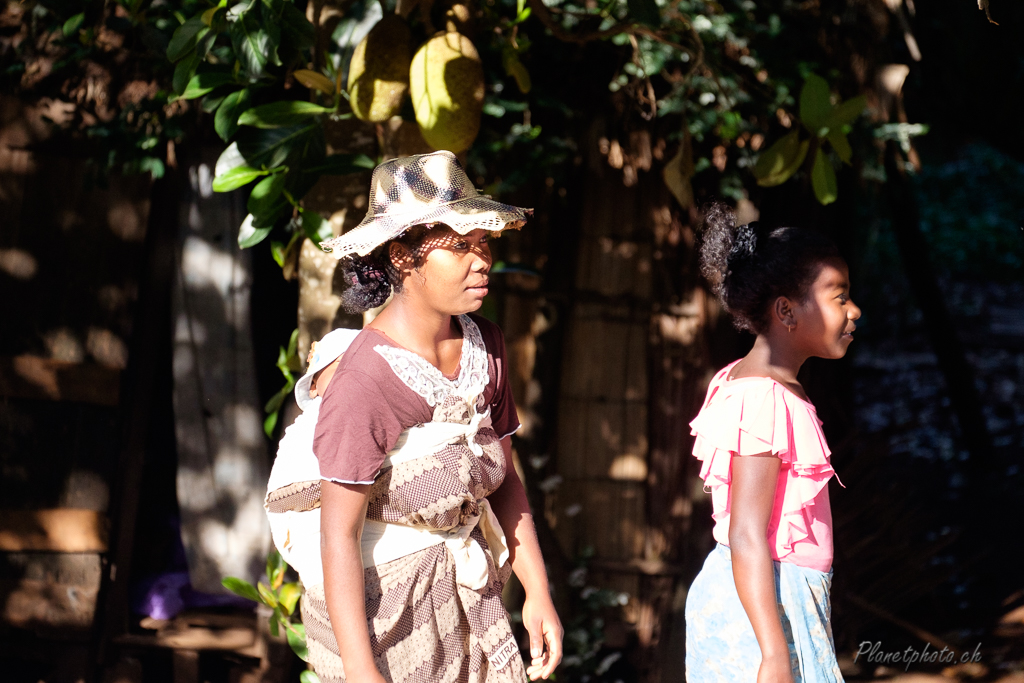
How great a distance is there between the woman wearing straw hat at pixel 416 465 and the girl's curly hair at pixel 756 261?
0.52 m

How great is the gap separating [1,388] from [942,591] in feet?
13.1

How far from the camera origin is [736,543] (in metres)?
1.61

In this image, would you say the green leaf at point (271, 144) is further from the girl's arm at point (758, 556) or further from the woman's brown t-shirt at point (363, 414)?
the girl's arm at point (758, 556)

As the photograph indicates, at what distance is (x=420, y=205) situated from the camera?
1.48 m

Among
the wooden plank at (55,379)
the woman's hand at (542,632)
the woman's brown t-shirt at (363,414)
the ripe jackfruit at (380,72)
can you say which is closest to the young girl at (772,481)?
the woman's hand at (542,632)

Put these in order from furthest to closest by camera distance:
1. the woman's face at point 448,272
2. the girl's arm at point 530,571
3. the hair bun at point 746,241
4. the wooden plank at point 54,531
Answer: the wooden plank at point 54,531 < the hair bun at point 746,241 < the girl's arm at point 530,571 < the woman's face at point 448,272

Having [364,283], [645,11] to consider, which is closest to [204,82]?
[364,283]

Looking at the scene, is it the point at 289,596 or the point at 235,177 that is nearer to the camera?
the point at 235,177

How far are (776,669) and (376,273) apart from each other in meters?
0.93

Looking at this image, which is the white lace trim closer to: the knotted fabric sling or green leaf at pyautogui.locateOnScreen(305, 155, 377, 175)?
the knotted fabric sling

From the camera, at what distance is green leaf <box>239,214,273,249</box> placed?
1994 millimetres

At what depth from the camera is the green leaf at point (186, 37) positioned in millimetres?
1761

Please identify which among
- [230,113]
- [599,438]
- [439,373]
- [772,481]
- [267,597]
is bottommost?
[267,597]

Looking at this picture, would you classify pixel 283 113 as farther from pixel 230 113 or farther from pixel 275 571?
pixel 275 571
